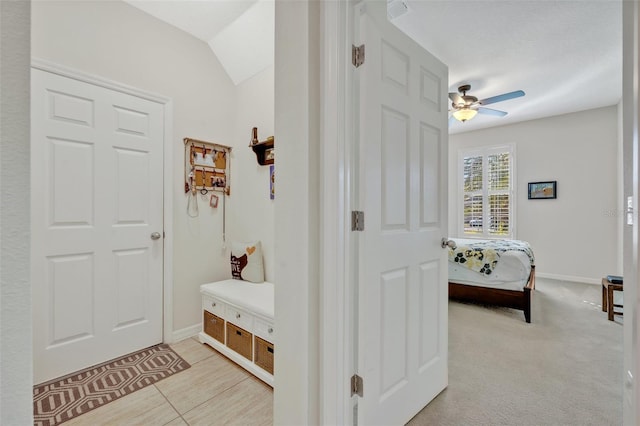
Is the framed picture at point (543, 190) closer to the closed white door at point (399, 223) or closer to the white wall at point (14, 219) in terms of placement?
the closed white door at point (399, 223)

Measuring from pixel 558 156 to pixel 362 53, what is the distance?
4.93 metres

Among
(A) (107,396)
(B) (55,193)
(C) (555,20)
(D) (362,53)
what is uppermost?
(C) (555,20)

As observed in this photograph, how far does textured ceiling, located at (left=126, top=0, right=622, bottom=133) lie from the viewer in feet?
7.44

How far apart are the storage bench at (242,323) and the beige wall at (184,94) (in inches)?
11.0

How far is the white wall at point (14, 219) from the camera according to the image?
1.42ft

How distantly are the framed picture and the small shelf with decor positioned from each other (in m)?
4.59

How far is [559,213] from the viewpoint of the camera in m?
4.60

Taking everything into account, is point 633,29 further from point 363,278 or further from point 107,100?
point 107,100

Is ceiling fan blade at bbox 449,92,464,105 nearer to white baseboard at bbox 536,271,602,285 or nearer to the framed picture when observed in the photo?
the framed picture

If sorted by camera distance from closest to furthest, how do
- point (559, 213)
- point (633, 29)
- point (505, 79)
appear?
point (633, 29) < point (505, 79) < point (559, 213)

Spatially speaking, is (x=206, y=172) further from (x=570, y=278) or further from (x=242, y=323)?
(x=570, y=278)

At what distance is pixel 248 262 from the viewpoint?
2.68 m

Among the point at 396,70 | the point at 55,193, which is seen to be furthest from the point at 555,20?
the point at 55,193

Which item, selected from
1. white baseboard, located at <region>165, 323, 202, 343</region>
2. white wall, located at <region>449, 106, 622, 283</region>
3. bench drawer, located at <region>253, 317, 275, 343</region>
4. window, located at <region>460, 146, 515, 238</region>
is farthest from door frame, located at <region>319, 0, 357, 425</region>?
window, located at <region>460, 146, 515, 238</region>
